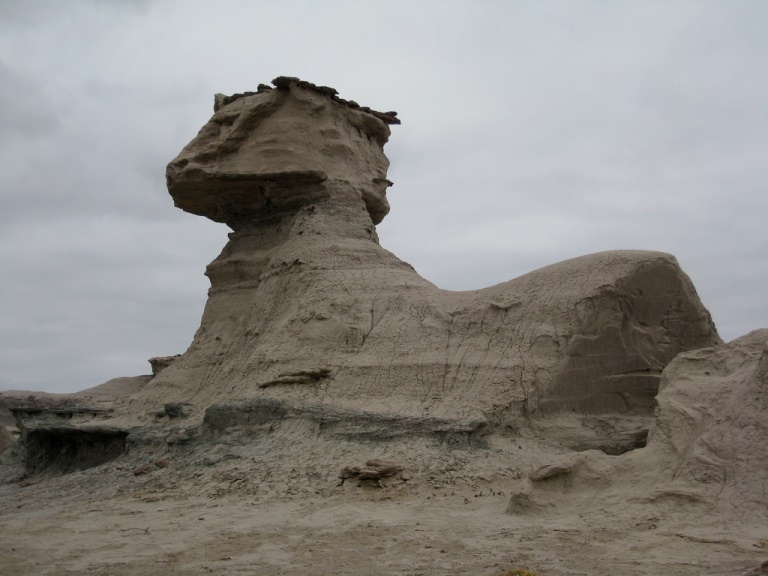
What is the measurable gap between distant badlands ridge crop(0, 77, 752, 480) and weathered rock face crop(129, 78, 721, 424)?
28 millimetres

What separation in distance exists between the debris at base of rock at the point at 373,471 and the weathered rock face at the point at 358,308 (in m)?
1.12

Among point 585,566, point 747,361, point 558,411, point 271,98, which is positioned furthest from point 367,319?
point 585,566

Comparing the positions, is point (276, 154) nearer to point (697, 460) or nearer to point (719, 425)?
point (719, 425)

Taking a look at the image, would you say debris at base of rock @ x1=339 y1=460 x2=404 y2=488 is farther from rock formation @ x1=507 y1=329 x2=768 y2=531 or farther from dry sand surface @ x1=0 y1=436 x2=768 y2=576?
rock formation @ x1=507 y1=329 x2=768 y2=531

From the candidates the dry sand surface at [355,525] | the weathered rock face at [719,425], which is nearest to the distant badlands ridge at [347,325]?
the dry sand surface at [355,525]

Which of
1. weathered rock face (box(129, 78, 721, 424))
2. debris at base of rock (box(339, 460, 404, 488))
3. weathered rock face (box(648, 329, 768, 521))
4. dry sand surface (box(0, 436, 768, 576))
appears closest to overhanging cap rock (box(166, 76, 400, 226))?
weathered rock face (box(129, 78, 721, 424))

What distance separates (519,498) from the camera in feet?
25.9

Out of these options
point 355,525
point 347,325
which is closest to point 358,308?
point 347,325

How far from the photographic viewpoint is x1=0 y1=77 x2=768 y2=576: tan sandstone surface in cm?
705

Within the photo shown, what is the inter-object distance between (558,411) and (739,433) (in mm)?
3357

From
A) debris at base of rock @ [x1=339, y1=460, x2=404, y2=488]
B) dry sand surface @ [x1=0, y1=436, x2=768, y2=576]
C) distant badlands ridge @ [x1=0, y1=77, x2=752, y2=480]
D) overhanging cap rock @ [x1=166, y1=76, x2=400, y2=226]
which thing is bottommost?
dry sand surface @ [x1=0, y1=436, x2=768, y2=576]

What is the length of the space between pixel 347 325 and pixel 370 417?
216 centimetres

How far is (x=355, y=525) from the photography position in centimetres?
791

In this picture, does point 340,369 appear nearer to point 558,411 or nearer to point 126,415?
point 558,411
